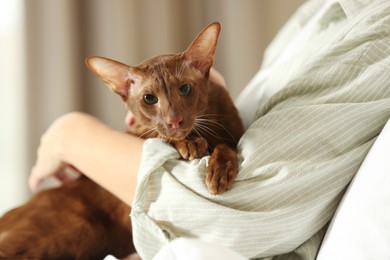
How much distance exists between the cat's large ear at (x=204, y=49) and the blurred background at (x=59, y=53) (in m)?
0.87

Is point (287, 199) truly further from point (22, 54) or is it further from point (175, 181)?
point (22, 54)

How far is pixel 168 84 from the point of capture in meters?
0.80

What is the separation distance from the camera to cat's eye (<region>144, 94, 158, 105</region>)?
2.67 feet

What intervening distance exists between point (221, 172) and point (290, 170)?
106 mm

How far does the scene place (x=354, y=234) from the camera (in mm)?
634

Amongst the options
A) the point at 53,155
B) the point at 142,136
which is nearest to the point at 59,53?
the point at 53,155

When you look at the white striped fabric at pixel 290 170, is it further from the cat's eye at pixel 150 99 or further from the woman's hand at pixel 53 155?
the woman's hand at pixel 53 155

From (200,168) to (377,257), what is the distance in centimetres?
29

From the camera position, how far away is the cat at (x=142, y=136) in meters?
0.78

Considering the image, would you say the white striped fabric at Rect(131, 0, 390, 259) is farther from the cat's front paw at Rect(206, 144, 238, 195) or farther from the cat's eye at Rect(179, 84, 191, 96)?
the cat's eye at Rect(179, 84, 191, 96)

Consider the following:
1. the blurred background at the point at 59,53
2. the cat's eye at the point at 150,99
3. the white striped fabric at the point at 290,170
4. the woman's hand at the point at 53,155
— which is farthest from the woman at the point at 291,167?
the blurred background at the point at 59,53

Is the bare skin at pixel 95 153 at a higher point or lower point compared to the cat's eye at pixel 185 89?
lower

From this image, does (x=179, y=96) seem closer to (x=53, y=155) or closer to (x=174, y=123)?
(x=174, y=123)

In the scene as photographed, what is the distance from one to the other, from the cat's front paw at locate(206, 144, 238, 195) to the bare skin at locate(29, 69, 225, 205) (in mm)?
154
